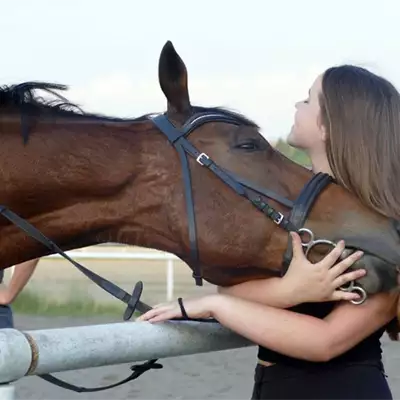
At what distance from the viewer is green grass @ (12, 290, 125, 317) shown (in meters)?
10.2

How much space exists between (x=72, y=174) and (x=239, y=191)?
1.68ft

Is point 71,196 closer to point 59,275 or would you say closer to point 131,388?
point 131,388

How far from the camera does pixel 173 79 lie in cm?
253

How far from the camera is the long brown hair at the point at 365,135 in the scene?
7.65ft

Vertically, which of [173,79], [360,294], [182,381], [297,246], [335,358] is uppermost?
[173,79]

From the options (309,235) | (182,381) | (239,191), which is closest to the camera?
(309,235)

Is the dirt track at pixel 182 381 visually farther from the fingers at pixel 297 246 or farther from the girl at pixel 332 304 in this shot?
the fingers at pixel 297 246

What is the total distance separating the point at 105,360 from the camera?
6.45 feet

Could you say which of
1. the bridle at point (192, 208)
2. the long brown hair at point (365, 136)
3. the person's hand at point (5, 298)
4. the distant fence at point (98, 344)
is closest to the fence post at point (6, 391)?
the distant fence at point (98, 344)

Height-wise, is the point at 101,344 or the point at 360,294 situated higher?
the point at 360,294

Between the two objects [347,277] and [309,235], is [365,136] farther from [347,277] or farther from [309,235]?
[347,277]

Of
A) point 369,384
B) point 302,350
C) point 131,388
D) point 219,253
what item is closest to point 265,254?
point 219,253

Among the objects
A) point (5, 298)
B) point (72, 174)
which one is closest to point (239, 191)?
point (72, 174)

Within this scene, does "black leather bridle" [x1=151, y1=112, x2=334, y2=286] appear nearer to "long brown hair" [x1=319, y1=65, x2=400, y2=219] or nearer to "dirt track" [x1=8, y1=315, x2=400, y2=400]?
"long brown hair" [x1=319, y1=65, x2=400, y2=219]
